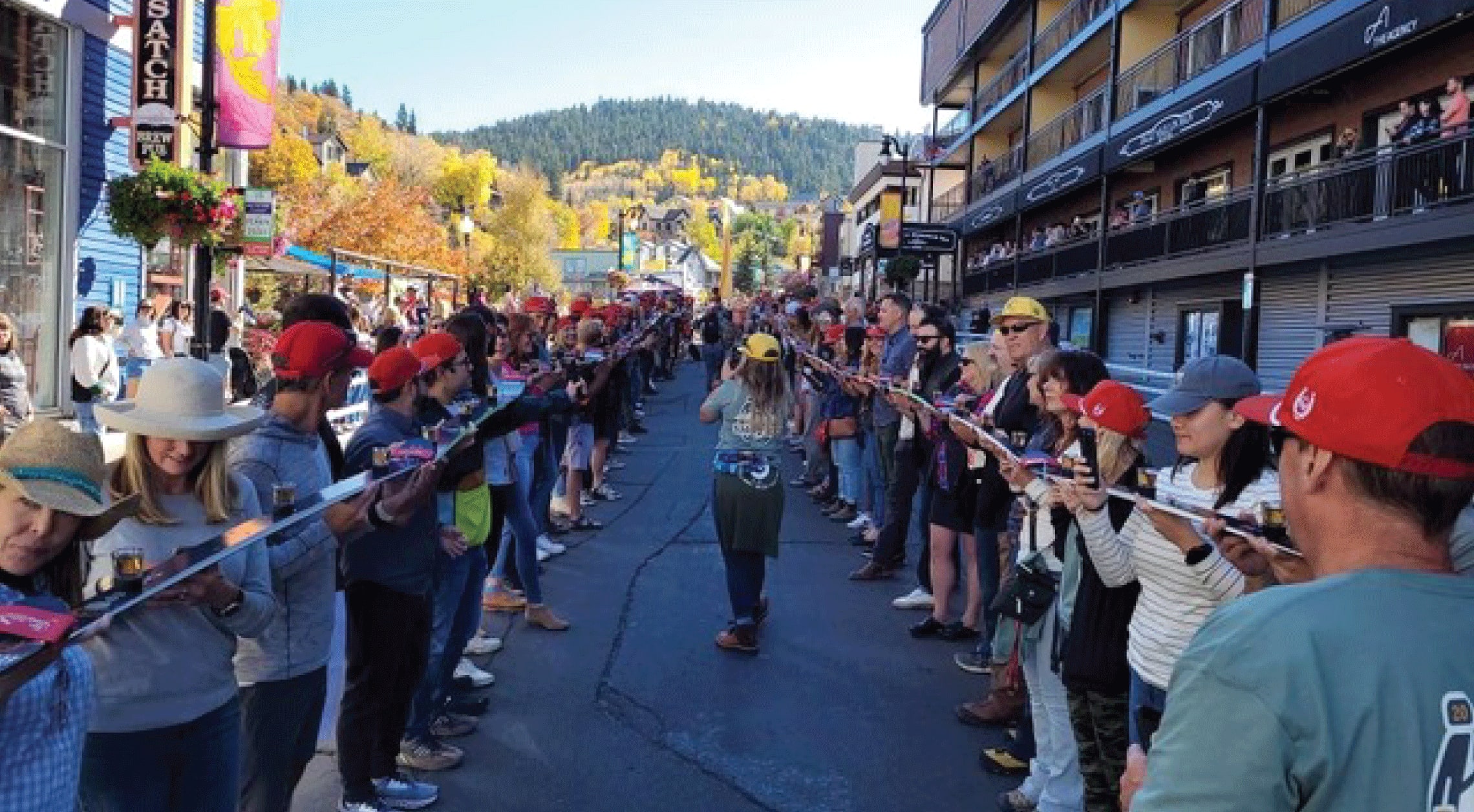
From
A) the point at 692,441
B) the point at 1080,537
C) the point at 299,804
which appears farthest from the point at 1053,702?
the point at 692,441

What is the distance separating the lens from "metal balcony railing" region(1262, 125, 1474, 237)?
44.9 feet

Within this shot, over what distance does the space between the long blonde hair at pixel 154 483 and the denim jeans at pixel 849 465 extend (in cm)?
835

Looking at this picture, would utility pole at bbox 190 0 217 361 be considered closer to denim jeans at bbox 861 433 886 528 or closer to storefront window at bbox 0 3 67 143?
storefront window at bbox 0 3 67 143

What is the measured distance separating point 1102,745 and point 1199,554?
3.51 ft

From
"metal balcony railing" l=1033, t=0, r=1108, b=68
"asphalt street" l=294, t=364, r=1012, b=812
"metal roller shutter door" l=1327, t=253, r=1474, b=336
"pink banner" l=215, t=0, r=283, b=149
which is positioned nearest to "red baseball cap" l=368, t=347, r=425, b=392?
"asphalt street" l=294, t=364, r=1012, b=812

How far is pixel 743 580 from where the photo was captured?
6797mm

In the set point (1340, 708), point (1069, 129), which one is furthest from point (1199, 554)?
point (1069, 129)

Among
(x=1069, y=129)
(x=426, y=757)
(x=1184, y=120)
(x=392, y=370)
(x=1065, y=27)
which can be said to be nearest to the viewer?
(x=392, y=370)

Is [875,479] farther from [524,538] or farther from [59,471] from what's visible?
[59,471]

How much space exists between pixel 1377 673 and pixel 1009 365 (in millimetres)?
5216

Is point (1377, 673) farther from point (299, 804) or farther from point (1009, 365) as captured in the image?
point (1009, 365)

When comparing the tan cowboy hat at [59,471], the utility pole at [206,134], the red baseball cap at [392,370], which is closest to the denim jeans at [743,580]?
the red baseball cap at [392,370]

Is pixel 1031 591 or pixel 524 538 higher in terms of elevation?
pixel 1031 591

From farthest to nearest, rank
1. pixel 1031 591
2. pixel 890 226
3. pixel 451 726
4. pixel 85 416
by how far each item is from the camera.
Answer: pixel 890 226, pixel 85 416, pixel 451 726, pixel 1031 591
